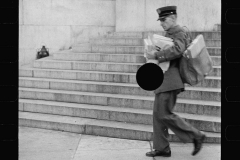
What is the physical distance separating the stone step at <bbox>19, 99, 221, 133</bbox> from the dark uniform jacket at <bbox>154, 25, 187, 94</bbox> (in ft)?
4.35

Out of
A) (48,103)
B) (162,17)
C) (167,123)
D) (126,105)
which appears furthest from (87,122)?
(162,17)

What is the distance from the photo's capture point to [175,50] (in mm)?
3662

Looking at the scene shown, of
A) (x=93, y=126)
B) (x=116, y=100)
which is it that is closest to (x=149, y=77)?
(x=93, y=126)

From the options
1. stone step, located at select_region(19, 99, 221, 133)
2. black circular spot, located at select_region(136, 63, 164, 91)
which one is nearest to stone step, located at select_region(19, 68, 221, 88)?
stone step, located at select_region(19, 99, 221, 133)

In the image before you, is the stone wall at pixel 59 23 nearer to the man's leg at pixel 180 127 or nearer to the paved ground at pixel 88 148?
the paved ground at pixel 88 148

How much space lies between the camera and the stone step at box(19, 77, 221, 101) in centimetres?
581

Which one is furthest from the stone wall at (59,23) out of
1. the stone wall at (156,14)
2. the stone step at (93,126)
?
the stone step at (93,126)

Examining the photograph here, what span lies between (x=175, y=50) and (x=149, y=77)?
2.41 m

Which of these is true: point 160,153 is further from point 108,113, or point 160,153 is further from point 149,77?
point 149,77

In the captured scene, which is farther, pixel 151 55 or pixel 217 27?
pixel 217 27

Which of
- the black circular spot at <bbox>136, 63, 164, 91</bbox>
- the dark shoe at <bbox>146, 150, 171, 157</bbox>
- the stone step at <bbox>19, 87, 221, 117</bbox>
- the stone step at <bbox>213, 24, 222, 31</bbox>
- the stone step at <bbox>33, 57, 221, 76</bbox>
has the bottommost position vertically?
the dark shoe at <bbox>146, 150, 171, 157</bbox>

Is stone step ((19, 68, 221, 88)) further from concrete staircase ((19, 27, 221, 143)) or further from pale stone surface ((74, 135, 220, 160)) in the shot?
pale stone surface ((74, 135, 220, 160))
